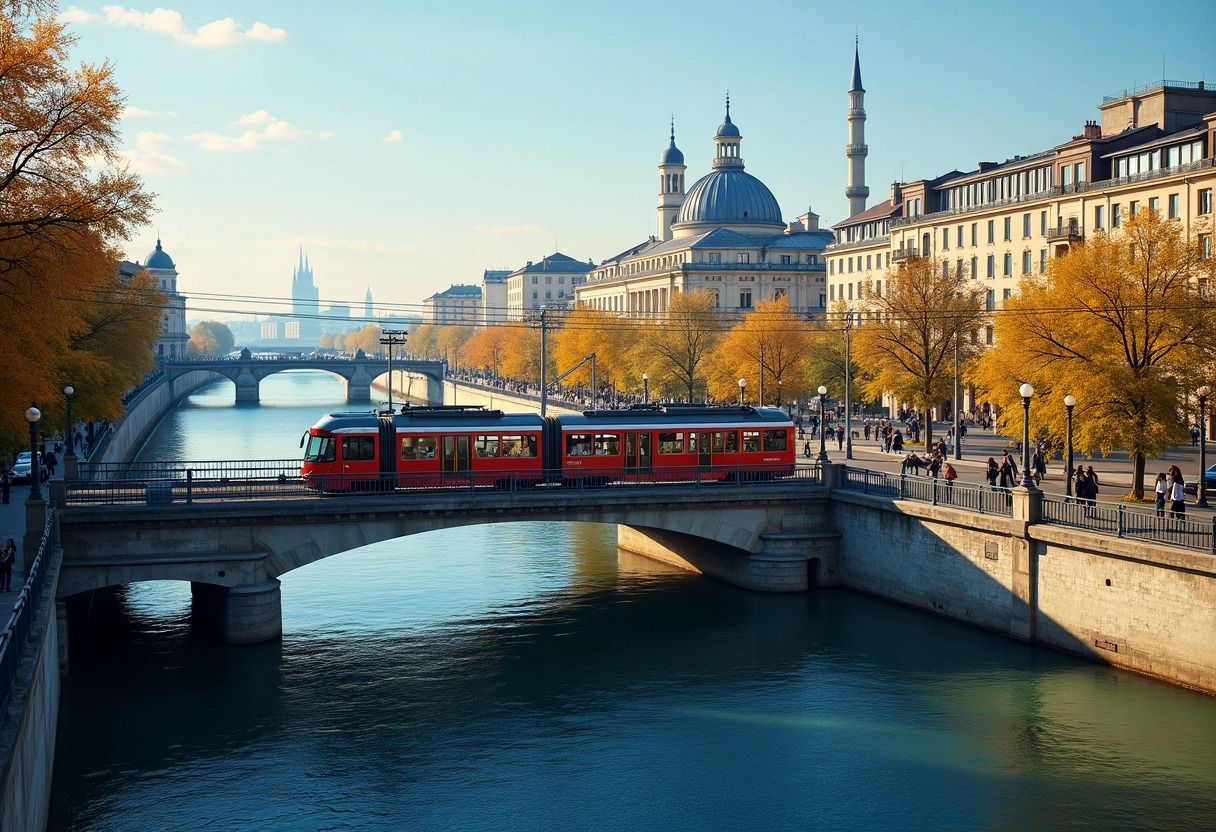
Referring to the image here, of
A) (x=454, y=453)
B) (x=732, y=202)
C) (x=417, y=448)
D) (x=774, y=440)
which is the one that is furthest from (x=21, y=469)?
(x=732, y=202)

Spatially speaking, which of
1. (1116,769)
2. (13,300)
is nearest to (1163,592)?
(1116,769)

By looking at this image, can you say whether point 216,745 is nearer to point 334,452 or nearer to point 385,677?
point 385,677

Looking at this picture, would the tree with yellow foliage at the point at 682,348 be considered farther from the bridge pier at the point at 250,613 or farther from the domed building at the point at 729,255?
the bridge pier at the point at 250,613

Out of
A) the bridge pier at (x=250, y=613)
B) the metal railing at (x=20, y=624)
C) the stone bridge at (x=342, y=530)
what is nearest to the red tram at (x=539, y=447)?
the stone bridge at (x=342, y=530)

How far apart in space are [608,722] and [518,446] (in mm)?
15559

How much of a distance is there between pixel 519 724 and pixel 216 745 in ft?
24.7

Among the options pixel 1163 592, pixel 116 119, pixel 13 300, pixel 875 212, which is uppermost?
pixel 875 212

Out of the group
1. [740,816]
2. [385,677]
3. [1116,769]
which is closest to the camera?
[740,816]

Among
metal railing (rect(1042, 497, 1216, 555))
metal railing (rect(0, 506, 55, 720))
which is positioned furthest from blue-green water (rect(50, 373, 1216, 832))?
metal railing (rect(0, 506, 55, 720))

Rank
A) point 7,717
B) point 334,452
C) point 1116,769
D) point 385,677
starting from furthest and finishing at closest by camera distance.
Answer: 1. point 334,452
2. point 385,677
3. point 1116,769
4. point 7,717

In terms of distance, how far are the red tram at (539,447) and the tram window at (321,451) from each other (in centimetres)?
3

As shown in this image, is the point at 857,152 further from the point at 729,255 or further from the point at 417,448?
the point at 417,448

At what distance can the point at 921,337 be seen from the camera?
7269cm

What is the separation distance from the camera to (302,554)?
39750 mm
